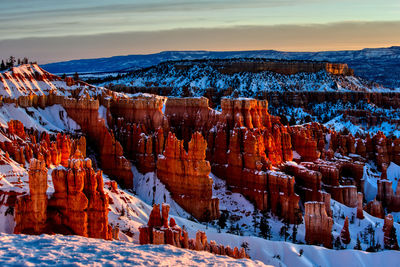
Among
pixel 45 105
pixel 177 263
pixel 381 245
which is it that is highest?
pixel 45 105

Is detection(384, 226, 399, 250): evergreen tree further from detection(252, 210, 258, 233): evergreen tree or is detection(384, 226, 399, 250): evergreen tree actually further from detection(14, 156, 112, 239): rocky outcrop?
detection(14, 156, 112, 239): rocky outcrop

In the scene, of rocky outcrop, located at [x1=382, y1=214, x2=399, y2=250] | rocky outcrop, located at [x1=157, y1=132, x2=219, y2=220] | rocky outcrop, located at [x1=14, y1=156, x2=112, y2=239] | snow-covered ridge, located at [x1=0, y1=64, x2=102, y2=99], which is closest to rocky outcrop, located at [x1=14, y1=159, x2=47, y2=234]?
rocky outcrop, located at [x1=14, y1=156, x2=112, y2=239]

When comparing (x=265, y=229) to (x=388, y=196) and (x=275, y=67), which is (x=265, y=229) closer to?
(x=388, y=196)

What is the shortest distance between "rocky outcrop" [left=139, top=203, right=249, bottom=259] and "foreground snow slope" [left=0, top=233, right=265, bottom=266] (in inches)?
202

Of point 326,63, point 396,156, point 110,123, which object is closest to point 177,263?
point 110,123

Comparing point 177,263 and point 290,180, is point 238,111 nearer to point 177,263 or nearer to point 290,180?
point 290,180

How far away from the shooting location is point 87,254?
20.9 meters

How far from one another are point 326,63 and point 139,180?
144980 mm

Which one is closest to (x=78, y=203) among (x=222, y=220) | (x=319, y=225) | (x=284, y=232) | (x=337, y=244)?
(x=222, y=220)

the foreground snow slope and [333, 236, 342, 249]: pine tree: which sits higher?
the foreground snow slope

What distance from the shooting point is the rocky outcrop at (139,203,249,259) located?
29938mm

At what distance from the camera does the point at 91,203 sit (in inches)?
1238

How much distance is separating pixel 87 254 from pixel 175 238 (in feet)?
33.7

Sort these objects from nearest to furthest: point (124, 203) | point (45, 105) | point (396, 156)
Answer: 1. point (124, 203)
2. point (45, 105)
3. point (396, 156)
